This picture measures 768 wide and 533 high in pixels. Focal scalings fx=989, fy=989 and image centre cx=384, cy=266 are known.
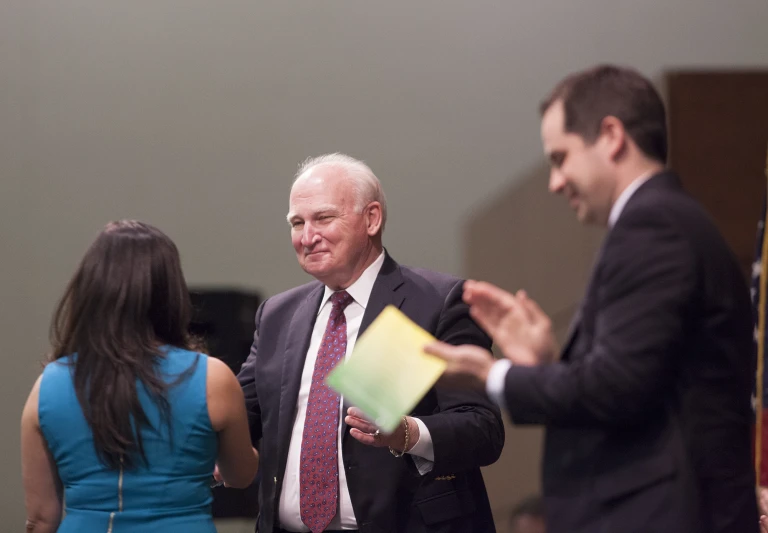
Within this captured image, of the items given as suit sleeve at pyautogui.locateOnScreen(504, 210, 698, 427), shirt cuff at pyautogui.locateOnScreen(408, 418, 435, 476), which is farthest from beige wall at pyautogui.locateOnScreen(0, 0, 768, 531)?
suit sleeve at pyautogui.locateOnScreen(504, 210, 698, 427)

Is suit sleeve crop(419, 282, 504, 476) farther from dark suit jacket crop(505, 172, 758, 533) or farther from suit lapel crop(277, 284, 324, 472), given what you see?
dark suit jacket crop(505, 172, 758, 533)

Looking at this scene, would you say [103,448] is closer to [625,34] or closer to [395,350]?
[395,350]

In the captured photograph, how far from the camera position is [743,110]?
16.0 feet

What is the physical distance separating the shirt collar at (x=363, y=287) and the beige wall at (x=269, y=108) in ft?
8.21

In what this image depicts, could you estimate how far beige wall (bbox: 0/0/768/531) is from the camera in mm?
5184

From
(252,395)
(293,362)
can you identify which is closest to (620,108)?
(293,362)

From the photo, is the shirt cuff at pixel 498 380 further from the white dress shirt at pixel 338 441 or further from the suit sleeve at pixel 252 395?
the suit sleeve at pixel 252 395

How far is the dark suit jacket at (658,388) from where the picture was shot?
4.83ft

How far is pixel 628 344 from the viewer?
57.7 inches

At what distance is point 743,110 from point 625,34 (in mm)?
872

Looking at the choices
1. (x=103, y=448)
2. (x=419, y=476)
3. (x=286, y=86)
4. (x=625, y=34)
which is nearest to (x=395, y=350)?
(x=103, y=448)

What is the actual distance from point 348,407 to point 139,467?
25.7 inches

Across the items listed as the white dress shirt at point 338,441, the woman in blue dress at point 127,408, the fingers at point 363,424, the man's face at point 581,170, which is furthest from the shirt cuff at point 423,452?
the man's face at point 581,170

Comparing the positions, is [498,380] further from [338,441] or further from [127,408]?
[338,441]
